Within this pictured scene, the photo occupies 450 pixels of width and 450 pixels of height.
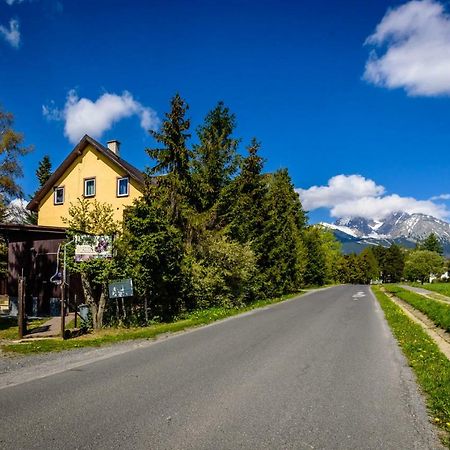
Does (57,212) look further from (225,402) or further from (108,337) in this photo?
(225,402)

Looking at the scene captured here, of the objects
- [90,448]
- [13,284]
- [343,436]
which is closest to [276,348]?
[343,436]

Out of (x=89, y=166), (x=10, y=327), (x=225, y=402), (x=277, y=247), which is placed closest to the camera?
(x=225, y=402)

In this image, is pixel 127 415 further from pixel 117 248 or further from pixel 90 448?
pixel 117 248

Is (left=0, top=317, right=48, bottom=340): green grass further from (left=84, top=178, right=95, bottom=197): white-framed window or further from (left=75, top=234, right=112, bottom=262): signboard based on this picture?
(left=84, top=178, right=95, bottom=197): white-framed window

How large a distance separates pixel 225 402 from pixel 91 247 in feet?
31.6

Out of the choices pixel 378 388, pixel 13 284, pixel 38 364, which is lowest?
pixel 378 388

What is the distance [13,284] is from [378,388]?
2002 cm

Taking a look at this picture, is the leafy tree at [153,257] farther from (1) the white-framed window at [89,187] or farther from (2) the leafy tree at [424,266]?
(2) the leafy tree at [424,266]

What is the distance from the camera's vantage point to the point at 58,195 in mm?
32125

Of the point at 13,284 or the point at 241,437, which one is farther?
the point at 13,284

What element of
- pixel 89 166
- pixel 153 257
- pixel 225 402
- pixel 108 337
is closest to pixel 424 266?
pixel 89 166

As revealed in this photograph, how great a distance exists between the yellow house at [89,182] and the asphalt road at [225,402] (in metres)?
19.8

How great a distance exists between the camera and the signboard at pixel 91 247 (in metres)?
14.5

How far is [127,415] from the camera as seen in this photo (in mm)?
5805
